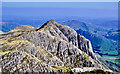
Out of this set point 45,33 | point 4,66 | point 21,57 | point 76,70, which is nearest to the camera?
point 76,70

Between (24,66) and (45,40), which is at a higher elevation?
(45,40)

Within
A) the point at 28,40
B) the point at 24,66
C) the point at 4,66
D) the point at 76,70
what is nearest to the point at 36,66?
the point at 24,66

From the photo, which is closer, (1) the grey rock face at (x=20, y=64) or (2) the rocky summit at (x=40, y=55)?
(1) the grey rock face at (x=20, y=64)

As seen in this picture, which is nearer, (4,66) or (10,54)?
(4,66)

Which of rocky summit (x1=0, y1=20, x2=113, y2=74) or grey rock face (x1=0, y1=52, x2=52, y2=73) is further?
rocky summit (x1=0, y1=20, x2=113, y2=74)

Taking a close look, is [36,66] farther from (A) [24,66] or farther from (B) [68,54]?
(B) [68,54]

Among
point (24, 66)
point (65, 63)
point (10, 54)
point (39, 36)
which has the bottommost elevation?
point (65, 63)

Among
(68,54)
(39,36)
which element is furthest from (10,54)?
(68,54)

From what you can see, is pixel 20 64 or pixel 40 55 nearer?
pixel 20 64

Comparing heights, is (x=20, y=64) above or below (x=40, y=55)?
below

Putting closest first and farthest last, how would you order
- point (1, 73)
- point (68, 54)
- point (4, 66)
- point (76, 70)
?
1. point (76, 70)
2. point (1, 73)
3. point (4, 66)
4. point (68, 54)
